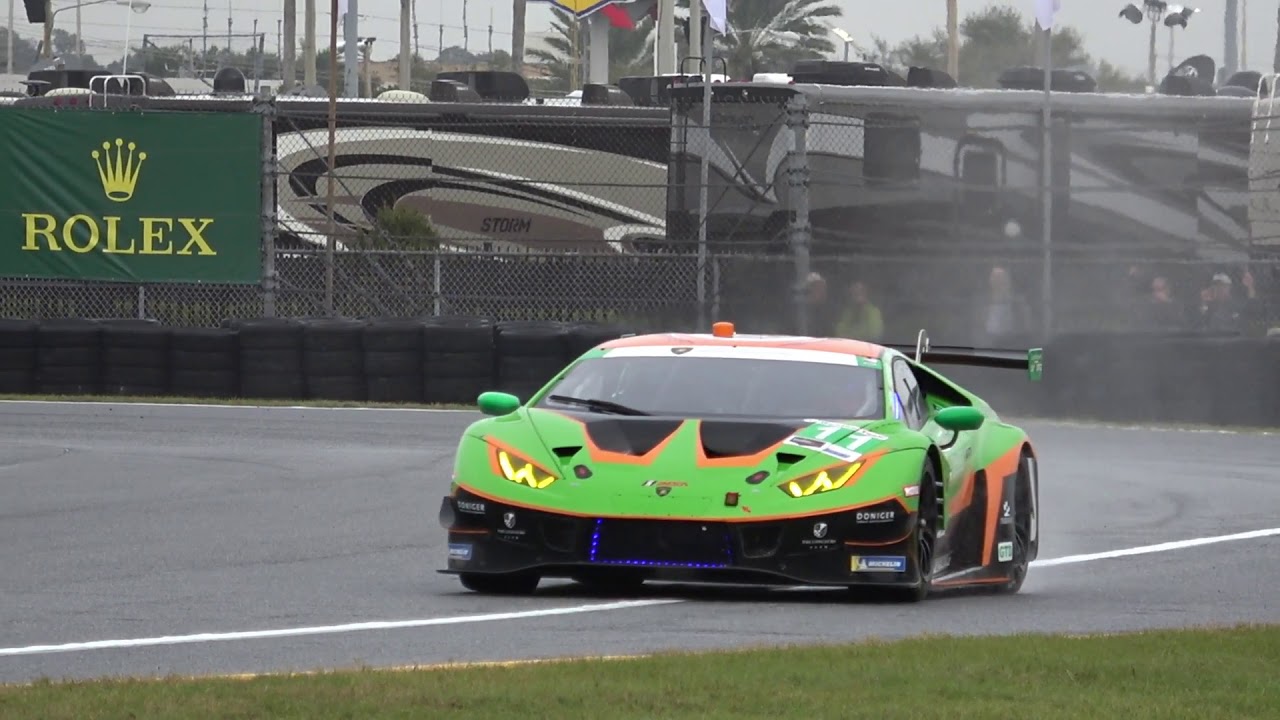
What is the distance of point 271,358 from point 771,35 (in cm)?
4052

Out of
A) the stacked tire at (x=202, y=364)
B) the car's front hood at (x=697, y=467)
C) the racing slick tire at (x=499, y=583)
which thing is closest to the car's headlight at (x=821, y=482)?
the car's front hood at (x=697, y=467)

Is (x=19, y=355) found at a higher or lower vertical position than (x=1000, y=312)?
lower

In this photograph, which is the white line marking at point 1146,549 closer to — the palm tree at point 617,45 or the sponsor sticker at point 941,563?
the sponsor sticker at point 941,563

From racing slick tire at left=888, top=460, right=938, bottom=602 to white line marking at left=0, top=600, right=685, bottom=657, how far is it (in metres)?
0.93

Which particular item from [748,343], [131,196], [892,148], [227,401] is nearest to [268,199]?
[131,196]

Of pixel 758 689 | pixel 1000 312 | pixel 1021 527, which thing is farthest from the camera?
pixel 1000 312

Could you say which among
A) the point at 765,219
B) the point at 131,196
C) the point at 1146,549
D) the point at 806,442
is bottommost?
the point at 1146,549

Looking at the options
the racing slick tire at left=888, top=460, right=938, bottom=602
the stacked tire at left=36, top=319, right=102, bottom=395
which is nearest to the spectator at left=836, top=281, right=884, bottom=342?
the stacked tire at left=36, top=319, right=102, bottom=395

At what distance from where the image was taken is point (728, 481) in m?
8.05

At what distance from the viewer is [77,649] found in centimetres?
684

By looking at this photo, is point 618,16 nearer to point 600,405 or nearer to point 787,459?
point 600,405

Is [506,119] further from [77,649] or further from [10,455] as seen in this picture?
[77,649]

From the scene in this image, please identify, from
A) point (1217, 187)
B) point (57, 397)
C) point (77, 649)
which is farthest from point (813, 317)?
point (77, 649)

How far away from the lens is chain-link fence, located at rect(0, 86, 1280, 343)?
70.6 feet
